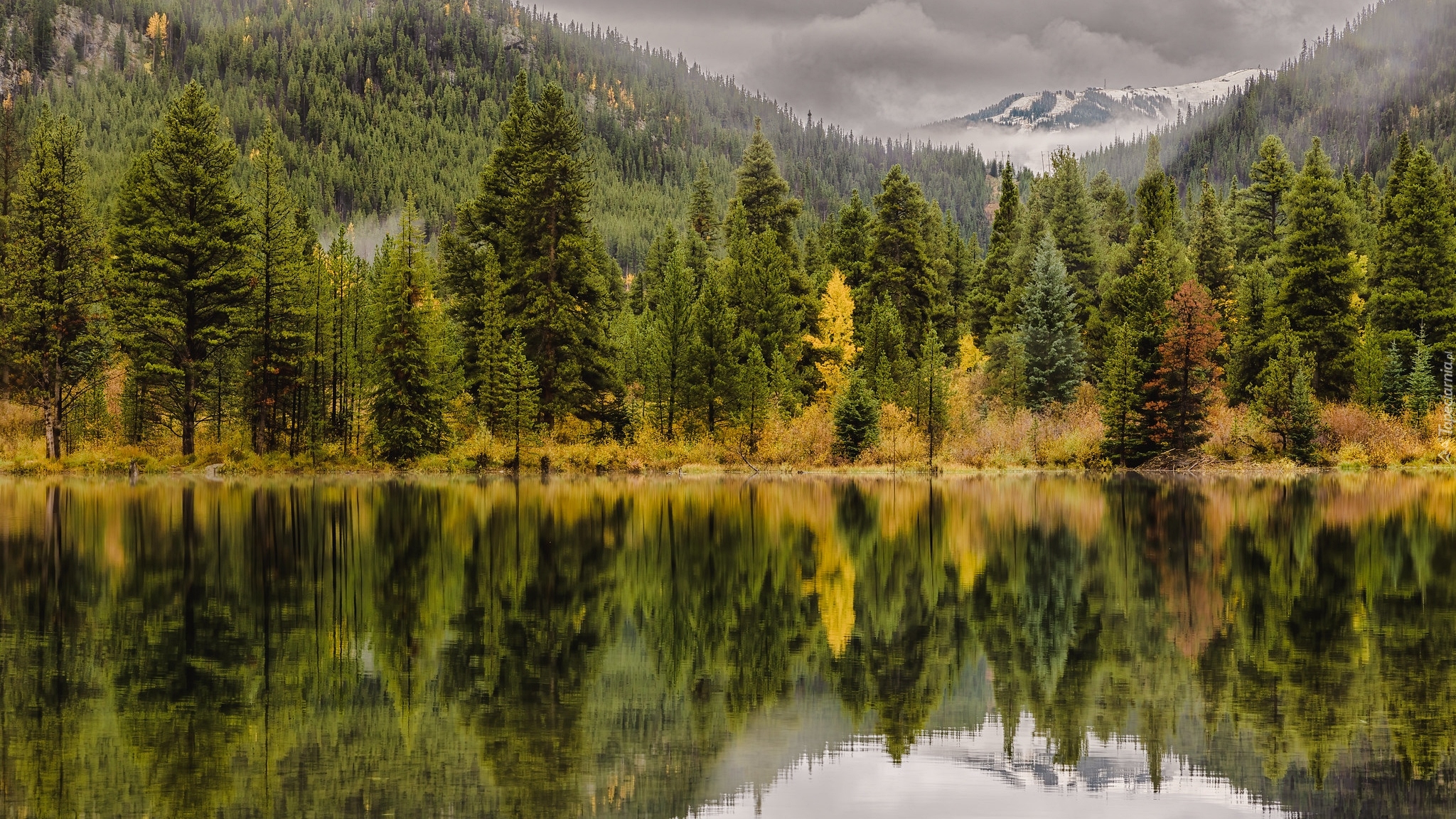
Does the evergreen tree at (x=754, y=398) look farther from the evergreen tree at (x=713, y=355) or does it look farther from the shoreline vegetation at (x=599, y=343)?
the evergreen tree at (x=713, y=355)

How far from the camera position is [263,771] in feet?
28.0

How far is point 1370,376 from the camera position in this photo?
61188 millimetres

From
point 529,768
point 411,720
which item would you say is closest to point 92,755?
point 411,720

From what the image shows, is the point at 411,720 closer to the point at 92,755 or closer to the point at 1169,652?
the point at 92,755

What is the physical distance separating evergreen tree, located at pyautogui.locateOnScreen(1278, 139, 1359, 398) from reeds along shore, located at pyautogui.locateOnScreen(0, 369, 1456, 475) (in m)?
3.62

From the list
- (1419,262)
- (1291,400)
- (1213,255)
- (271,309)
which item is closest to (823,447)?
(1291,400)

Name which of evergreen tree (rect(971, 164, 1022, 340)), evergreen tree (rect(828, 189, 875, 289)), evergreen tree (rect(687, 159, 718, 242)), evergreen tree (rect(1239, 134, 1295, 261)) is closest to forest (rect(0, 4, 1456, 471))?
evergreen tree (rect(828, 189, 875, 289))

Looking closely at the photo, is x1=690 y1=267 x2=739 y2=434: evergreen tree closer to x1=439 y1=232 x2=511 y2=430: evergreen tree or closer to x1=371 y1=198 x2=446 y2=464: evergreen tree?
x1=439 y1=232 x2=511 y2=430: evergreen tree

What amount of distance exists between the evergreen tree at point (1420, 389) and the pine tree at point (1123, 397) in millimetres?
14842

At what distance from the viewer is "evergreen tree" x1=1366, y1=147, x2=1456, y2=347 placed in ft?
207

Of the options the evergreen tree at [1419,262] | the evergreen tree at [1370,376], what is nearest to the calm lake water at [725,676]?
the evergreen tree at [1370,376]

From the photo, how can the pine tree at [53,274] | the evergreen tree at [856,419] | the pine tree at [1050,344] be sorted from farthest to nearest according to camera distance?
the pine tree at [1050,344], the evergreen tree at [856,419], the pine tree at [53,274]

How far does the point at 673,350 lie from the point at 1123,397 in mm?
24518

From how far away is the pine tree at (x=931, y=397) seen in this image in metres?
62.0
